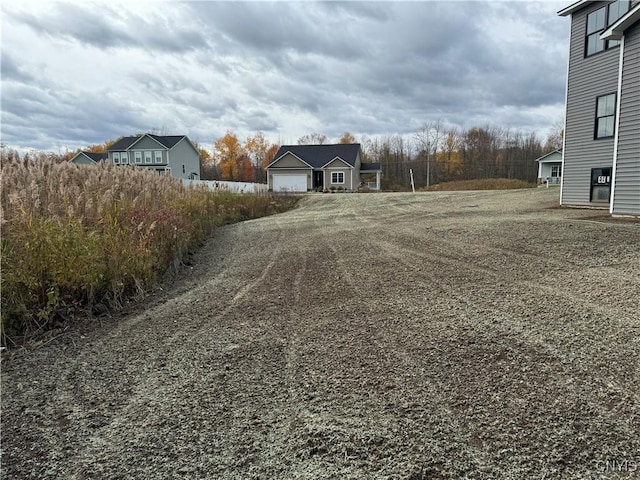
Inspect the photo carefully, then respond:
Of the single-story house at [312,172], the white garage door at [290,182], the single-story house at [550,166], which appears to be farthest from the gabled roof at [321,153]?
the single-story house at [550,166]

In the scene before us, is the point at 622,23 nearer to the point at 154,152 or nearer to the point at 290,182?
the point at 290,182

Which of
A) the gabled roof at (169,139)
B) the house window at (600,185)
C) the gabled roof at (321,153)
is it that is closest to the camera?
the house window at (600,185)

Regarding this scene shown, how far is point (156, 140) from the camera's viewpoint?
43.0m

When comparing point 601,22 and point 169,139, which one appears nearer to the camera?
point 601,22

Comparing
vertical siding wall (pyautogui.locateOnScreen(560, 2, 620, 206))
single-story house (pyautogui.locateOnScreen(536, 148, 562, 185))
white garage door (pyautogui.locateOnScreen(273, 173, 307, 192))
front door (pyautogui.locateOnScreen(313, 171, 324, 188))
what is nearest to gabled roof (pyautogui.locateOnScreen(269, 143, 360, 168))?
front door (pyautogui.locateOnScreen(313, 171, 324, 188))

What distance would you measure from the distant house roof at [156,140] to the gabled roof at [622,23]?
134 ft

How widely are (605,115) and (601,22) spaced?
2864mm

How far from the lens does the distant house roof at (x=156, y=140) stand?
43.1m

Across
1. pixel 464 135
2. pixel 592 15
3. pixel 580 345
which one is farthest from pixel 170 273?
pixel 464 135

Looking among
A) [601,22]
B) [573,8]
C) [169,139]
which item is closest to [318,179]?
[169,139]

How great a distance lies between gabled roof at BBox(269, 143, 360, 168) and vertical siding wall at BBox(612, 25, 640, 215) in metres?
27.7

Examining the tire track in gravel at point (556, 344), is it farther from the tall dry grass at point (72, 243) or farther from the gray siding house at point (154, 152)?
the gray siding house at point (154, 152)

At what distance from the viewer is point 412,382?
2.56 m

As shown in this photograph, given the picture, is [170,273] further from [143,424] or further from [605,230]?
[605,230]
